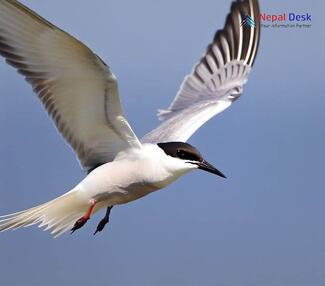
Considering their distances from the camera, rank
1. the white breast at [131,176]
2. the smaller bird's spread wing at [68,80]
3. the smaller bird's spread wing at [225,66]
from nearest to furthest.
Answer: the smaller bird's spread wing at [68,80] → the white breast at [131,176] → the smaller bird's spread wing at [225,66]

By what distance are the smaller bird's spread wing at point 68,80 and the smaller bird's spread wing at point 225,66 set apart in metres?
1.10

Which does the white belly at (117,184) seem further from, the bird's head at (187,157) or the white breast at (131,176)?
the bird's head at (187,157)

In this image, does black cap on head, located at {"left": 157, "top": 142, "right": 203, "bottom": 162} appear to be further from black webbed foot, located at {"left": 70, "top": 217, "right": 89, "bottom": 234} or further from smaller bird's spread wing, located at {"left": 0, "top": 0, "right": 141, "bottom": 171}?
black webbed foot, located at {"left": 70, "top": 217, "right": 89, "bottom": 234}

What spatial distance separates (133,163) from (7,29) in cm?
106

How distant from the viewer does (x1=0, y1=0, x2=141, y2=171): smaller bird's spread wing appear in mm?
4758

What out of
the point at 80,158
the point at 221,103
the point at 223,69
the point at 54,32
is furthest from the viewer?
the point at 223,69

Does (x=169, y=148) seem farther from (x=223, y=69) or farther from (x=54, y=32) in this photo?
(x=223, y=69)

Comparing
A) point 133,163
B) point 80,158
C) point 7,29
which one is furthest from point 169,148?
point 7,29

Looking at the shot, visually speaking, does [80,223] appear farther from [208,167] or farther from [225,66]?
[225,66]

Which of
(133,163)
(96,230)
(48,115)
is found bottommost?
(96,230)

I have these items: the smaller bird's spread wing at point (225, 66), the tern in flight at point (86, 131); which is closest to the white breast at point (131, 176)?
the tern in flight at point (86, 131)

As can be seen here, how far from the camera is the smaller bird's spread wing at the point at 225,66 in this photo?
653 centimetres

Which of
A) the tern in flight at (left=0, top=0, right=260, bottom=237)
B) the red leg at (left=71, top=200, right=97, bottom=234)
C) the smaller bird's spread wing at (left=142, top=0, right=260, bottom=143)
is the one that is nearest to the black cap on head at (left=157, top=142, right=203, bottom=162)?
the tern in flight at (left=0, top=0, right=260, bottom=237)

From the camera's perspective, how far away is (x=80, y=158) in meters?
5.48
